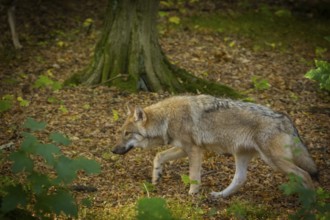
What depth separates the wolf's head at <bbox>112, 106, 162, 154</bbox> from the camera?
7.46 m

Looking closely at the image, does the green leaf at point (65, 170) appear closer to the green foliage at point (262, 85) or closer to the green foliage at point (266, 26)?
the green foliage at point (262, 85)

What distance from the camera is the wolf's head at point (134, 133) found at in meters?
7.46

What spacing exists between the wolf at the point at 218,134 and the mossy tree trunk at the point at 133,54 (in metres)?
2.57

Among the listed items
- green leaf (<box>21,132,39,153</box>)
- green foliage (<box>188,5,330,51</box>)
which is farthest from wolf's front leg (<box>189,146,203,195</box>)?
green foliage (<box>188,5,330,51</box>)

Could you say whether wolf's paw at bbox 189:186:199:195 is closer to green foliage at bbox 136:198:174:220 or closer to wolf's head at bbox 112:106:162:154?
wolf's head at bbox 112:106:162:154

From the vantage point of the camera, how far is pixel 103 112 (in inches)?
375

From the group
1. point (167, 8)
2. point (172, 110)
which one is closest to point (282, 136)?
point (172, 110)

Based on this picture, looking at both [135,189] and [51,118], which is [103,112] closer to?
[51,118]

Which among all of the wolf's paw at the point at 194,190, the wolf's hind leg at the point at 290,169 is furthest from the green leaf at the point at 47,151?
the wolf's hind leg at the point at 290,169

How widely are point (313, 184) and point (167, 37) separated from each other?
788cm

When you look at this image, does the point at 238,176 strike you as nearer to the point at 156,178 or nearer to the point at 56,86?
the point at 156,178

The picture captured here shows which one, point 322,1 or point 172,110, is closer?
point 172,110

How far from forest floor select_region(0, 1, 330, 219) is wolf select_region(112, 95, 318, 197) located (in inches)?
15.5

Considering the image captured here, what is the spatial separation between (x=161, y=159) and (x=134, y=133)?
51 centimetres
